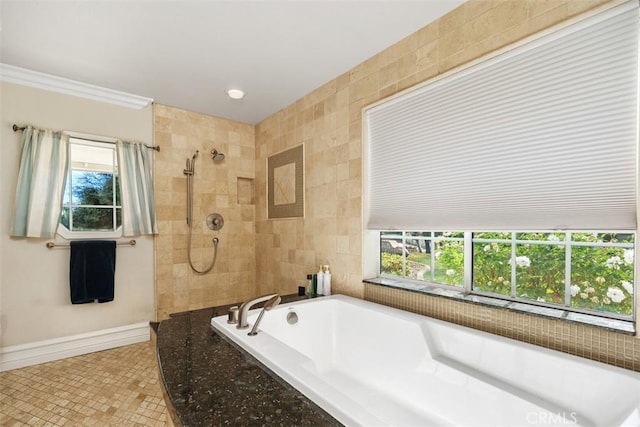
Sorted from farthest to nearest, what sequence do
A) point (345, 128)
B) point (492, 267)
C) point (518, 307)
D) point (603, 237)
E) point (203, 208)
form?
point (203, 208) → point (345, 128) → point (492, 267) → point (518, 307) → point (603, 237)

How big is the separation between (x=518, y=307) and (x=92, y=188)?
11.3 ft

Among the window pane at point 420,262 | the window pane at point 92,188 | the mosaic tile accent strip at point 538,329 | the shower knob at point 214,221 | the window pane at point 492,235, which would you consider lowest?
the mosaic tile accent strip at point 538,329

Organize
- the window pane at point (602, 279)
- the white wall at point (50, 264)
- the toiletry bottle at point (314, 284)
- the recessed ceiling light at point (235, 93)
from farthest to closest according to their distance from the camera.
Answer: the recessed ceiling light at point (235, 93)
the toiletry bottle at point (314, 284)
the white wall at point (50, 264)
the window pane at point (602, 279)

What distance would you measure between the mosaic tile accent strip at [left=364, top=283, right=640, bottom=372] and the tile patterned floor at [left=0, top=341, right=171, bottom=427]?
1753mm

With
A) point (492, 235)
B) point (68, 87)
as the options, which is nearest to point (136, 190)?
point (68, 87)

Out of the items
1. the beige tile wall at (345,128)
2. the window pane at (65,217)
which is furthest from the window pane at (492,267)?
the window pane at (65,217)

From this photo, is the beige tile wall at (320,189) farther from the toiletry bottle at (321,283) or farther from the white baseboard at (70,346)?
the white baseboard at (70,346)

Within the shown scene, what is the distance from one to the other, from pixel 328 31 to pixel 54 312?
10.4 ft

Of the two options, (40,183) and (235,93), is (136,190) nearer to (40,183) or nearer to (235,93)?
(40,183)

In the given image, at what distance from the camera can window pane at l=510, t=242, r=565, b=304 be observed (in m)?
1.53

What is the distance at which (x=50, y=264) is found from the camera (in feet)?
8.36

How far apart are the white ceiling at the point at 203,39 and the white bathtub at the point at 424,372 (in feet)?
5.93

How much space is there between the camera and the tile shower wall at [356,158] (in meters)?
1.37

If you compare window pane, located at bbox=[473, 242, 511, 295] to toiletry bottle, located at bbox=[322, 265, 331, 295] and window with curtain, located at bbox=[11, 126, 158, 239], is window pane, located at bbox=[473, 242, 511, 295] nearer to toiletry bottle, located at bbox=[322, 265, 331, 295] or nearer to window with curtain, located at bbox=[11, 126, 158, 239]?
toiletry bottle, located at bbox=[322, 265, 331, 295]
